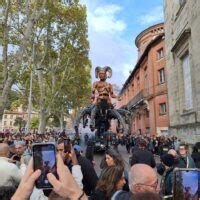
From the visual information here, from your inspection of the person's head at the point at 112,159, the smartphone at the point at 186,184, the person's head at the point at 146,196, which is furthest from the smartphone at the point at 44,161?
the person's head at the point at 112,159

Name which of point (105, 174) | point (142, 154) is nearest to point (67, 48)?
point (142, 154)

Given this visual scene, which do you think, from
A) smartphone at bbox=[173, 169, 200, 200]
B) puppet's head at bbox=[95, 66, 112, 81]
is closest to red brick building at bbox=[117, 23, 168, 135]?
puppet's head at bbox=[95, 66, 112, 81]

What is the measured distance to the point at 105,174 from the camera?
3459mm

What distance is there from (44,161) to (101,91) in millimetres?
7644

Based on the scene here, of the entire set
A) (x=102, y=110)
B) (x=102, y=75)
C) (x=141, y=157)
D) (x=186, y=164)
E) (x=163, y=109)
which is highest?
(x=163, y=109)

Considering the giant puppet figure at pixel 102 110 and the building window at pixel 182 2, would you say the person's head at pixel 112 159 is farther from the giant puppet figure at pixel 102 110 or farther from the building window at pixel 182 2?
the building window at pixel 182 2

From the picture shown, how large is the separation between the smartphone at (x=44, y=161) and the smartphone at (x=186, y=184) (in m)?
0.91

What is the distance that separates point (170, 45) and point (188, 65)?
3643 millimetres

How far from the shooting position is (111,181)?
3.34 meters

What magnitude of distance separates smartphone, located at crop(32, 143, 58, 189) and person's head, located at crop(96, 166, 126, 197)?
1.05 m

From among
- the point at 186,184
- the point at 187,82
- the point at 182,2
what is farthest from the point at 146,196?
the point at 182,2

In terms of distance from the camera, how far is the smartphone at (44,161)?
2197 mm

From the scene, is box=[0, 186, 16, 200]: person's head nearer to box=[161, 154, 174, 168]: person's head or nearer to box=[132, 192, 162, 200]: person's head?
box=[132, 192, 162, 200]: person's head

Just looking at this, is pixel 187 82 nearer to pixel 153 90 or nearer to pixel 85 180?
pixel 153 90
